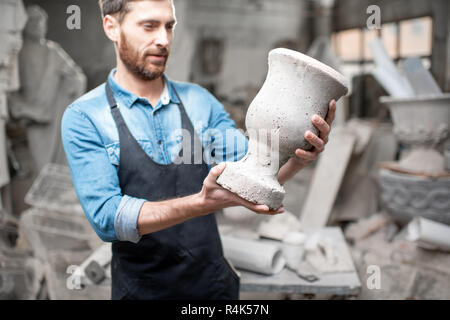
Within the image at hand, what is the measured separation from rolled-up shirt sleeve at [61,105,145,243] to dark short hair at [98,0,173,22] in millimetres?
382

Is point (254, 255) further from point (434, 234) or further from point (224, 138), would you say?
point (434, 234)

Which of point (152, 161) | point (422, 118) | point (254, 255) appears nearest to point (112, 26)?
point (152, 161)

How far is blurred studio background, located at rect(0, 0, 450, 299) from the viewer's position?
7.80 feet

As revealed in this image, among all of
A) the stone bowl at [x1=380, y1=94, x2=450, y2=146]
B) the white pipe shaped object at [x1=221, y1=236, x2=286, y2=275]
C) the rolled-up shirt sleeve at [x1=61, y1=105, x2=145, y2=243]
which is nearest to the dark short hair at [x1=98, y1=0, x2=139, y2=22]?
the rolled-up shirt sleeve at [x1=61, y1=105, x2=145, y2=243]

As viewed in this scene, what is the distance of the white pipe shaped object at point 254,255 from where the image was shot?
227 centimetres

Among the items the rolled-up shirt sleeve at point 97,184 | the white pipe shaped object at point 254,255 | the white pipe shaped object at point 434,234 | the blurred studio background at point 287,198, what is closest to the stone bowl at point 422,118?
the blurred studio background at point 287,198

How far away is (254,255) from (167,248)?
0.73 m

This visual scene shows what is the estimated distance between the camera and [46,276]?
10.1 ft

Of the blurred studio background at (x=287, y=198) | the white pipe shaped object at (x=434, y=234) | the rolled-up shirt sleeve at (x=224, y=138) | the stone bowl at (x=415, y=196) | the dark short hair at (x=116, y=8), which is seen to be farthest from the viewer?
the stone bowl at (x=415, y=196)

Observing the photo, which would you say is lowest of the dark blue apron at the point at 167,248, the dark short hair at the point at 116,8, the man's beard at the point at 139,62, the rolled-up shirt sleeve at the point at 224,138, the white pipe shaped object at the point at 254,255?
the white pipe shaped object at the point at 254,255

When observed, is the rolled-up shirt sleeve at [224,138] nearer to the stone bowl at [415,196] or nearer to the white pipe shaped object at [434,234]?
the white pipe shaped object at [434,234]

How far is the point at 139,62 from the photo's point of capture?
1578 mm
